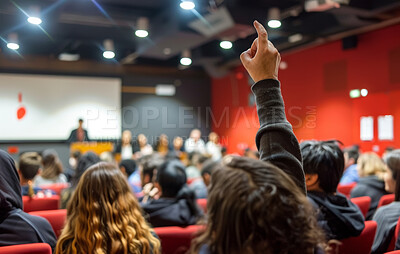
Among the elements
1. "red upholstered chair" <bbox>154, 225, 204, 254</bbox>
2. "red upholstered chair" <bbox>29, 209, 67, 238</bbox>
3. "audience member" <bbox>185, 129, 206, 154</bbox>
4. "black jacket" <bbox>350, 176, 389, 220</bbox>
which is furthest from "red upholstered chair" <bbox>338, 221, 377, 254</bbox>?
"audience member" <bbox>185, 129, 206, 154</bbox>

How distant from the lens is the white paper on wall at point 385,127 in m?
6.23

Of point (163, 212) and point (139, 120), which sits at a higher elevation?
point (139, 120)

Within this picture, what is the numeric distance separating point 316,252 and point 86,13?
7899 millimetres

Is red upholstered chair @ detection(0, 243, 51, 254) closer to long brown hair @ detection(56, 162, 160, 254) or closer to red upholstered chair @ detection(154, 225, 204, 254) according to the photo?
long brown hair @ detection(56, 162, 160, 254)

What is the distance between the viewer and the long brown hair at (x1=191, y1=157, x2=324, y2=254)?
2.09 ft

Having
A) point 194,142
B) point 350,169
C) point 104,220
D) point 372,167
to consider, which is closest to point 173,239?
point 104,220

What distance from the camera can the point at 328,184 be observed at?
1881mm

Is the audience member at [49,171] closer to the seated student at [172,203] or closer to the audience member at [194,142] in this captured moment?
the seated student at [172,203]

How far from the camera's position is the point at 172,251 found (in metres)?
2.03

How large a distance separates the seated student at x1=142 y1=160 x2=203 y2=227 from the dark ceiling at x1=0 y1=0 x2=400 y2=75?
2.98 metres

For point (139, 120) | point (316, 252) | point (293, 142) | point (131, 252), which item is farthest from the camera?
point (139, 120)

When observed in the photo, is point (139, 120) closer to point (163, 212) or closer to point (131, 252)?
point (163, 212)

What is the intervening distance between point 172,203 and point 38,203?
52.8 inches

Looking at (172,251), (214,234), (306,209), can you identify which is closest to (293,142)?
(306,209)
